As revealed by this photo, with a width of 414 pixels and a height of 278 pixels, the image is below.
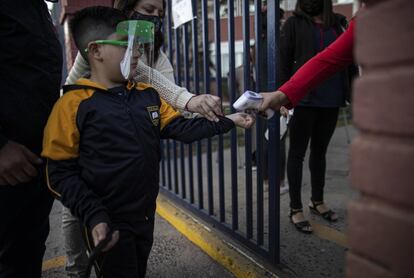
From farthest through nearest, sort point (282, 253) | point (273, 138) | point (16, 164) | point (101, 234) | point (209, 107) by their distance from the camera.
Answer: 1. point (282, 253)
2. point (273, 138)
3. point (209, 107)
4. point (16, 164)
5. point (101, 234)

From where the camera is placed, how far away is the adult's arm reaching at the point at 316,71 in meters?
1.86

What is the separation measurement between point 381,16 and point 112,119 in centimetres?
114

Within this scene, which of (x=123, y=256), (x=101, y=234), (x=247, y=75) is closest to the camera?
(x=101, y=234)

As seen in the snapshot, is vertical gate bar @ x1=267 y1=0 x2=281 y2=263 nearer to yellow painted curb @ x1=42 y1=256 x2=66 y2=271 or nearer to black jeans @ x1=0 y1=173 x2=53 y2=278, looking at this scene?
black jeans @ x1=0 y1=173 x2=53 y2=278

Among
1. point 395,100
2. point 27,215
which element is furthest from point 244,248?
point 395,100

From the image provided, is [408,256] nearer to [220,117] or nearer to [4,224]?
[220,117]

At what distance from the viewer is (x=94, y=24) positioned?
169 cm

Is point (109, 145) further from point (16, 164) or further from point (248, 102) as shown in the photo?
point (248, 102)

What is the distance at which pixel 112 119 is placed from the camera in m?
1.57

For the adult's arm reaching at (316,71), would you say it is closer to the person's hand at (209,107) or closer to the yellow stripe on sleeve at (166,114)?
the person's hand at (209,107)

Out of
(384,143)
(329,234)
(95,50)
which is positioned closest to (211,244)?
(329,234)

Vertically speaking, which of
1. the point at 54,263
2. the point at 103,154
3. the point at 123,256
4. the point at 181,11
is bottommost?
the point at 54,263

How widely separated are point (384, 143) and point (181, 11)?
8.33 ft

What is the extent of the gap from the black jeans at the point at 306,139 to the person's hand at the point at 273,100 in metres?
0.94
